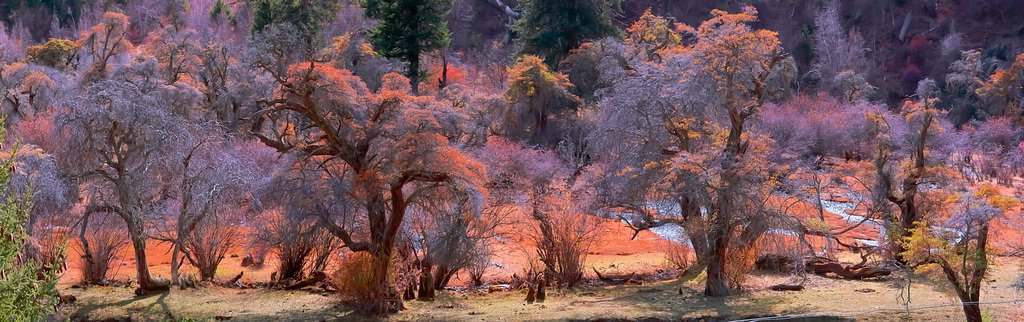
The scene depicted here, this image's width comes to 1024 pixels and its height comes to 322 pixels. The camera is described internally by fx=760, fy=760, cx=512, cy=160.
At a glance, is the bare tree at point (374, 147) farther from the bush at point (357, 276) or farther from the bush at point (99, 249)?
the bush at point (99, 249)

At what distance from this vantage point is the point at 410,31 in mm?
41281

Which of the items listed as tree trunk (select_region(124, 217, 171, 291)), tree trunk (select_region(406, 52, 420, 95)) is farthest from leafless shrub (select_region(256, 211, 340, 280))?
tree trunk (select_region(406, 52, 420, 95))

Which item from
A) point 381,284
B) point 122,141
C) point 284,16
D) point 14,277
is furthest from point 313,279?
point 284,16

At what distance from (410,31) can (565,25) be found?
385 inches

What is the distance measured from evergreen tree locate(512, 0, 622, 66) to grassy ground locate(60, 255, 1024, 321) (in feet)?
93.7

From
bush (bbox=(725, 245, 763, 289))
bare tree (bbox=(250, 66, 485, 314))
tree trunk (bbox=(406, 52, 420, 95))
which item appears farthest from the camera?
tree trunk (bbox=(406, 52, 420, 95))

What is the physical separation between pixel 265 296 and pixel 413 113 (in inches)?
260

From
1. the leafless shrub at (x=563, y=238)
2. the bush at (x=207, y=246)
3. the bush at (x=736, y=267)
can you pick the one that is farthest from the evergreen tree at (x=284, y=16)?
the bush at (x=736, y=267)

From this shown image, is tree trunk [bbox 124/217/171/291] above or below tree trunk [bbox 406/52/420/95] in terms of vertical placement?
below

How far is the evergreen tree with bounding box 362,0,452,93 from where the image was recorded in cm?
4112

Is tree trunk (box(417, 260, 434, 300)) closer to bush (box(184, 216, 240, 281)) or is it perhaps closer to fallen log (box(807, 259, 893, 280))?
bush (box(184, 216, 240, 281))

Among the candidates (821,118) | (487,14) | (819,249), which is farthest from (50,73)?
(487,14)

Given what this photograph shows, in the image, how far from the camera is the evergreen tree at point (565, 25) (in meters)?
46.0

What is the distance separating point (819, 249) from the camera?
24.8 metres
